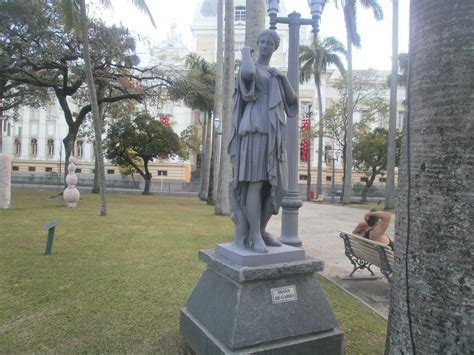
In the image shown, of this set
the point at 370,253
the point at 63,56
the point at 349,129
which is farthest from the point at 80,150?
the point at 370,253

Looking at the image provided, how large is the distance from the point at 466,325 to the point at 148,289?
389cm

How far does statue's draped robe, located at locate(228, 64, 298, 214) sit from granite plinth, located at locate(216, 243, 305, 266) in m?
0.39

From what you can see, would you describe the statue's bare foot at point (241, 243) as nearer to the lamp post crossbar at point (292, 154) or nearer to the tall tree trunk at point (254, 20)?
the lamp post crossbar at point (292, 154)

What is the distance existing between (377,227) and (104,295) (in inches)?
168

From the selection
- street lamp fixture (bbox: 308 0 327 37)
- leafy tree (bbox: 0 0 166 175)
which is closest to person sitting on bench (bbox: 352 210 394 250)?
street lamp fixture (bbox: 308 0 327 37)

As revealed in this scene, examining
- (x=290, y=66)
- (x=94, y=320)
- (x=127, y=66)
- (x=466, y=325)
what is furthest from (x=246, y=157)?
(x=127, y=66)

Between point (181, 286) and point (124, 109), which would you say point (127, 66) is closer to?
point (124, 109)

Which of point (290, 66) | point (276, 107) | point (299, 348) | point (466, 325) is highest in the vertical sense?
point (290, 66)

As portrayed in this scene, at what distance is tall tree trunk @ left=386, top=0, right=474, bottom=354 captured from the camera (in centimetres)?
208

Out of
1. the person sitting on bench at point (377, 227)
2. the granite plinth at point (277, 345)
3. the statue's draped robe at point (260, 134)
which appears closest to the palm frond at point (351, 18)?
the person sitting on bench at point (377, 227)

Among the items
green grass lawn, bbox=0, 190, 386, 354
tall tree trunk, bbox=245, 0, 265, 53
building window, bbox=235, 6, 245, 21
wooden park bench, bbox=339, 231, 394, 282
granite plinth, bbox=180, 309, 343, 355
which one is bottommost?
green grass lawn, bbox=0, 190, 386, 354

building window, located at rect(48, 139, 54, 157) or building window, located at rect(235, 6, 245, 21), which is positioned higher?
building window, located at rect(235, 6, 245, 21)

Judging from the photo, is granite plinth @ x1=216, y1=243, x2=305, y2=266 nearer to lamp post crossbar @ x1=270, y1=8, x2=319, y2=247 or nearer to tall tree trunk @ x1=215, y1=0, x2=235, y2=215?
lamp post crossbar @ x1=270, y1=8, x2=319, y2=247

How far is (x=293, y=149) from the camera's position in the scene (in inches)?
252
